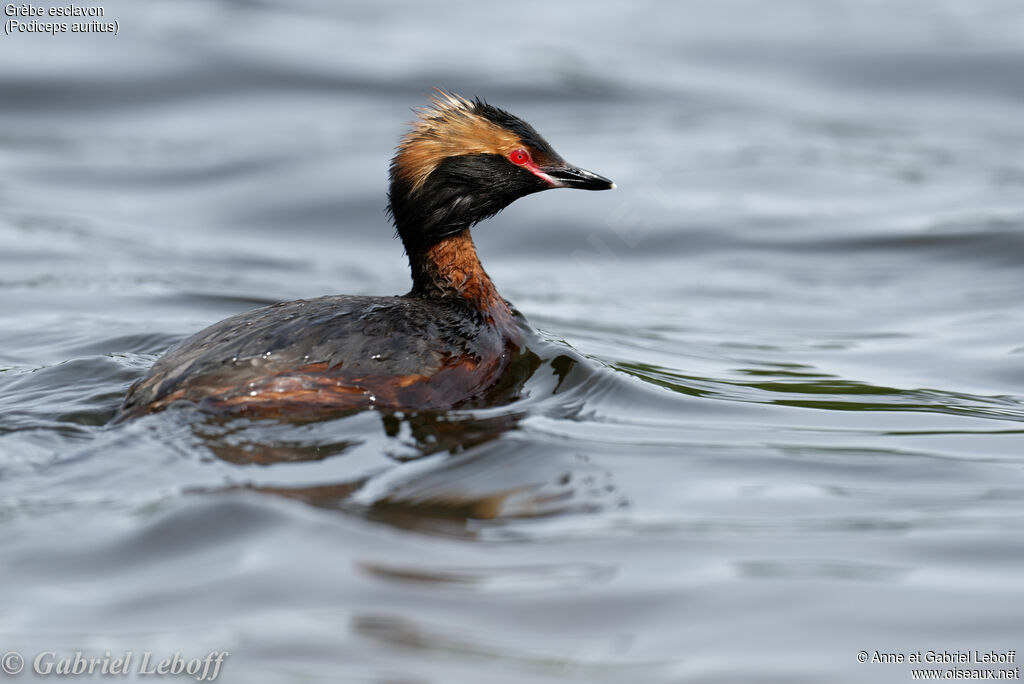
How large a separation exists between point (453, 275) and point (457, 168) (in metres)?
0.57

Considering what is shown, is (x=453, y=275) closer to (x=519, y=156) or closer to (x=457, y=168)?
(x=457, y=168)

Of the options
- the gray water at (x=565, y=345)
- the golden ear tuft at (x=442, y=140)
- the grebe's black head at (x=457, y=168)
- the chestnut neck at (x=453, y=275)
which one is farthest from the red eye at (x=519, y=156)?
the gray water at (x=565, y=345)

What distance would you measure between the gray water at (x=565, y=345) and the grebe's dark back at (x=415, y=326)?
22 centimetres

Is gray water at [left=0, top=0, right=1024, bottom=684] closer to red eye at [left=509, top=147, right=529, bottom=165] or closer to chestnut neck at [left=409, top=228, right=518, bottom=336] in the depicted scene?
chestnut neck at [left=409, top=228, right=518, bottom=336]

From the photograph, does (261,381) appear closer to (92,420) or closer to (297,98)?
(92,420)

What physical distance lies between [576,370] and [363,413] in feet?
4.90

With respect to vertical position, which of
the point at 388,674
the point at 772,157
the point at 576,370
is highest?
the point at 772,157

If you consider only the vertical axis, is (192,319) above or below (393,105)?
below

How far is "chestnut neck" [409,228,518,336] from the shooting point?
6973 mm

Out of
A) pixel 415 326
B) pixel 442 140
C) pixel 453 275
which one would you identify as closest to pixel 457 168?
pixel 442 140

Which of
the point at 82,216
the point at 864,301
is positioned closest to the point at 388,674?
the point at 864,301

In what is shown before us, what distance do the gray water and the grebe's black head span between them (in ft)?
2.97

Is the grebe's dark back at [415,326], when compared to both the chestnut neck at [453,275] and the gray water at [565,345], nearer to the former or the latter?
the chestnut neck at [453,275]

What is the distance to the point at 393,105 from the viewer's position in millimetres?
14406
